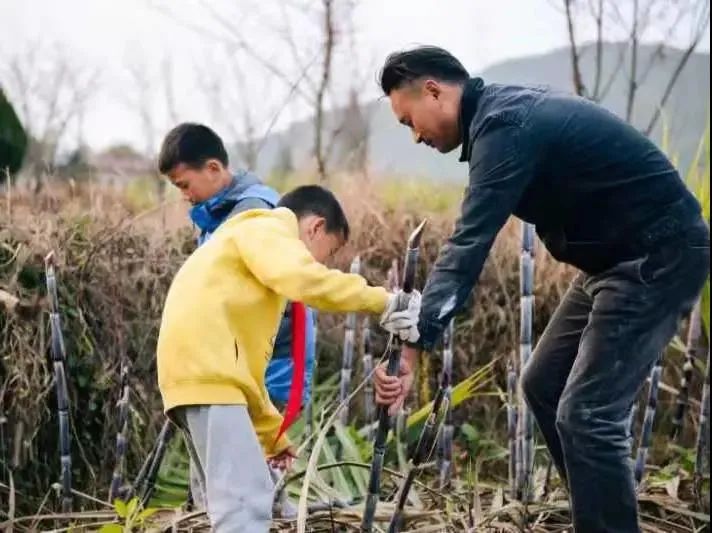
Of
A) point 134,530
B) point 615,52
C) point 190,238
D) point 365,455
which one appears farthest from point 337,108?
point 134,530

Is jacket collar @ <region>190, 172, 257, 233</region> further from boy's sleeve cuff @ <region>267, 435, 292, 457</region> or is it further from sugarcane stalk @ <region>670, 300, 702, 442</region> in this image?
sugarcane stalk @ <region>670, 300, 702, 442</region>

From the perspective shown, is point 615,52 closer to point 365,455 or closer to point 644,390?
point 644,390

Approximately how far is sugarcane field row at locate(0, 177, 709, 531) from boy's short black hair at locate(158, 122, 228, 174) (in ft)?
1.89

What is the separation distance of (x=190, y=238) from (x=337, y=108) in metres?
5.18

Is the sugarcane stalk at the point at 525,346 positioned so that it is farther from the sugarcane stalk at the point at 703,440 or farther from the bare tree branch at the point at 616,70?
the bare tree branch at the point at 616,70

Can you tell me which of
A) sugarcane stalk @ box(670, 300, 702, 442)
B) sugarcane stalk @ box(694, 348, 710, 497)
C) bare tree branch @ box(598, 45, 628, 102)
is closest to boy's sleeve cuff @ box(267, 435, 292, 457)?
sugarcane stalk @ box(694, 348, 710, 497)

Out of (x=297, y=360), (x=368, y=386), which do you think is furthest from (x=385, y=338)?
(x=297, y=360)

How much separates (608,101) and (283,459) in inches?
252

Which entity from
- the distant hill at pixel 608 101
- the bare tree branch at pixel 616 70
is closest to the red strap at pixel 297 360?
the distant hill at pixel 608 101

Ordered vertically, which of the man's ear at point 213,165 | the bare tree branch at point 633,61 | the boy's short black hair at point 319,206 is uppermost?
the bare tree branch at point 633,61

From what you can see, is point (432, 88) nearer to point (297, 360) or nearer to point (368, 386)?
point (297, 360)

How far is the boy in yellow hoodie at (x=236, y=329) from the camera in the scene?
2.51 meters

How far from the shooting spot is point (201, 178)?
139 inches

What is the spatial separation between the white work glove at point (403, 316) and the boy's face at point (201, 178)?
1199mm
